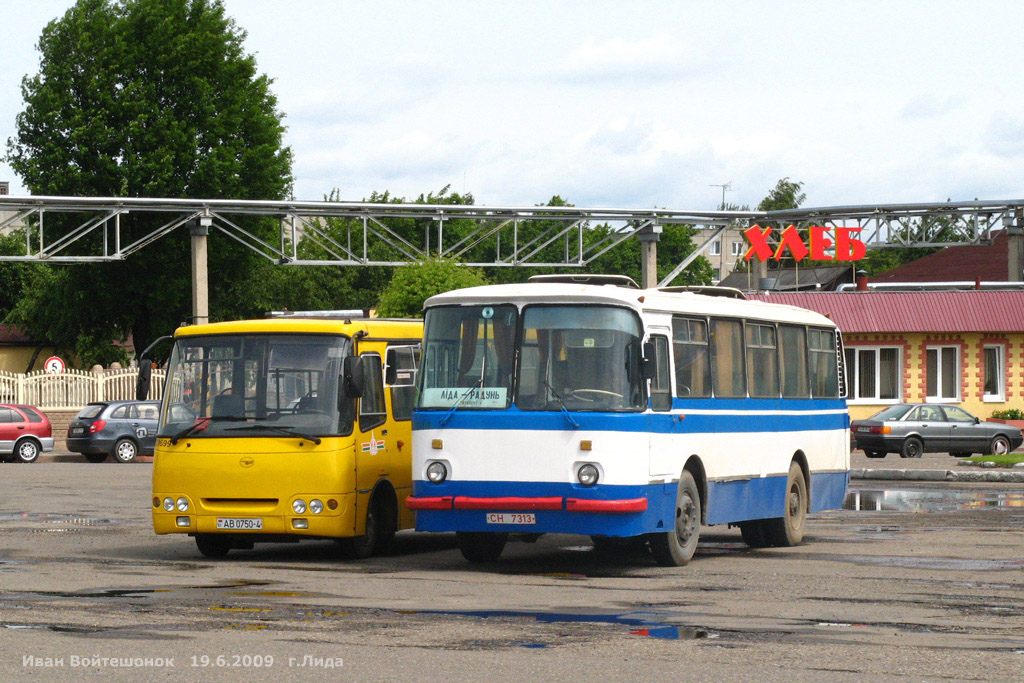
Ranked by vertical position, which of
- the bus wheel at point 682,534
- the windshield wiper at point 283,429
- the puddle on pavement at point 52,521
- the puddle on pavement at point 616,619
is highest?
the windshield wiper at point 283,429

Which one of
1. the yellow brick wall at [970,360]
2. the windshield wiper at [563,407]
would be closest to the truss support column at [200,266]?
the yellow brick wall at [970,360]

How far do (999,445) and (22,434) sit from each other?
978 inches

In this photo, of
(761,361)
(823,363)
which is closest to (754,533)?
(761,361)

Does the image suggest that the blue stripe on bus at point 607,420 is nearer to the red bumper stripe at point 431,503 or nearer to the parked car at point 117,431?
the red bumper stripe at point 431,503

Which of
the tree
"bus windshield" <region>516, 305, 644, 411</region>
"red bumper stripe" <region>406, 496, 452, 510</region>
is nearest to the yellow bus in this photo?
"red bumper stripe" <region>406, 496, 452, 510</region>

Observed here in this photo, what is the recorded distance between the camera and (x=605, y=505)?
13.7 meters

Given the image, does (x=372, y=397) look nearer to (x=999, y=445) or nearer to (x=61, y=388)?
(x=999, y=445)

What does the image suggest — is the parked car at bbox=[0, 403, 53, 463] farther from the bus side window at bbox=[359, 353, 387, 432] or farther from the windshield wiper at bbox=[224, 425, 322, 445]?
the windshield wiper at bbox=[224, 425, 322, 445]

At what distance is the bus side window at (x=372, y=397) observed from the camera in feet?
50.2

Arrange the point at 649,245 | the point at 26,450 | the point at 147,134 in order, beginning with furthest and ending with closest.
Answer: the point at 147,134 → the point at 649,245 → the point at 26,450

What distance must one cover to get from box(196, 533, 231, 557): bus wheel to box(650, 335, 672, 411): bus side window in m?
4.81

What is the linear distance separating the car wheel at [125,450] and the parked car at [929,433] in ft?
60.5

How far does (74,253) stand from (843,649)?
50722 mm

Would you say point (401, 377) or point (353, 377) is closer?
point (353, 377)
